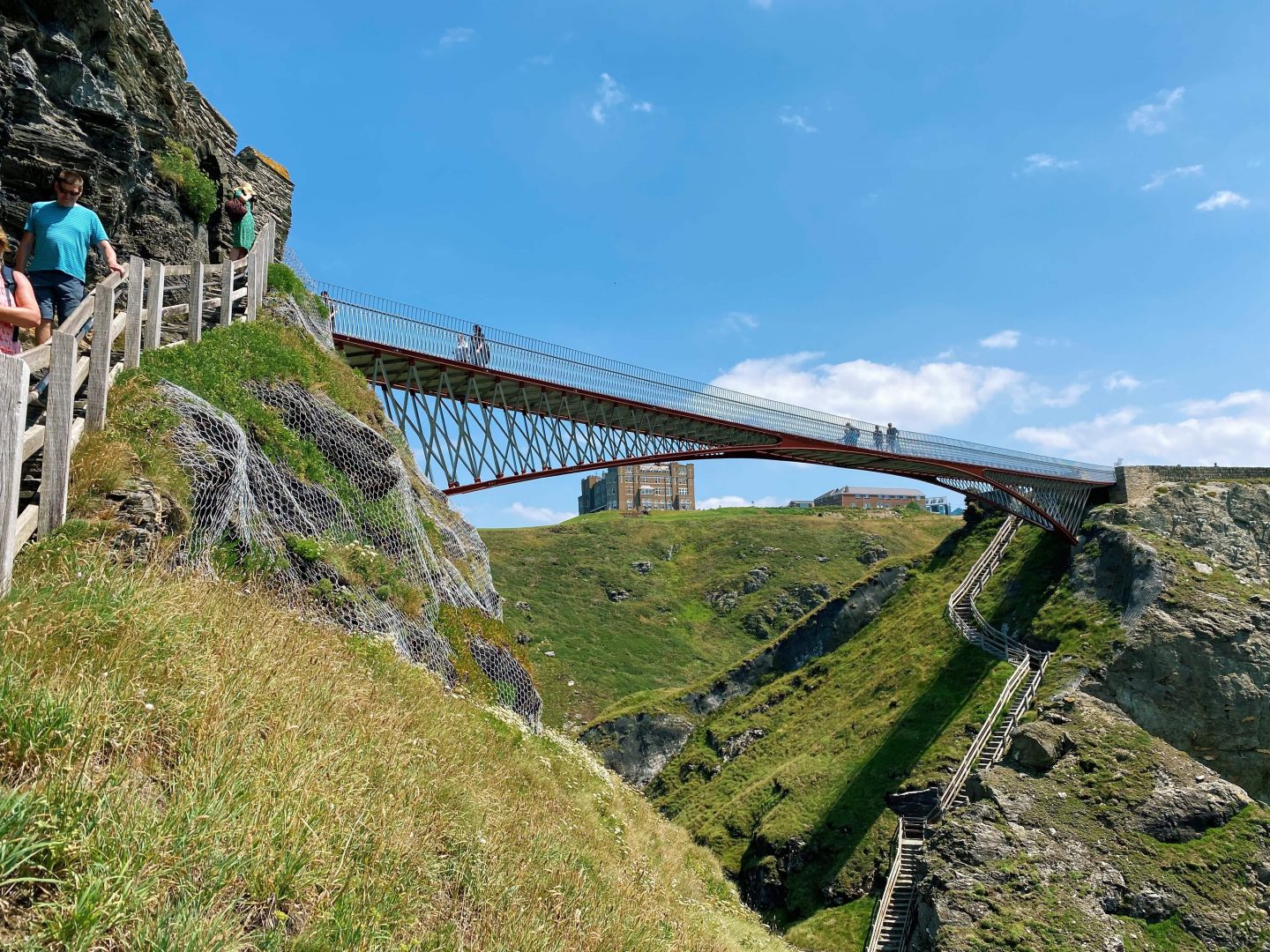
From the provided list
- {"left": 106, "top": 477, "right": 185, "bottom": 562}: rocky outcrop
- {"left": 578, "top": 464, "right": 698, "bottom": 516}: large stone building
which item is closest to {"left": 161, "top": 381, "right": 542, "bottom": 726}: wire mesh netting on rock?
{"left": 106, "top": 477, "right": 185, "bottom": 562}: rocky outcrop

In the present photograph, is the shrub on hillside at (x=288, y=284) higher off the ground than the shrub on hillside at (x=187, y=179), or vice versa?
the shrub on hillside at (x=187, y=179)

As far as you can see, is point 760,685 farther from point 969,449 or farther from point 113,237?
point 113,237

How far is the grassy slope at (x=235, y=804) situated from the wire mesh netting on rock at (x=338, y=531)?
6.04 ft

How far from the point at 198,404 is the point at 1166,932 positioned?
122ft

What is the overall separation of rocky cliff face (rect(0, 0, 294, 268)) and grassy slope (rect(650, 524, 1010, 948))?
37208 millimetres

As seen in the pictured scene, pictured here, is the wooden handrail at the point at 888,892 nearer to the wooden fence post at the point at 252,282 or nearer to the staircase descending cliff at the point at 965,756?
the staircase descending cliff at the point at 965,756

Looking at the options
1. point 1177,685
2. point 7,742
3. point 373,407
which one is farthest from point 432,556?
Result: point 1177,685

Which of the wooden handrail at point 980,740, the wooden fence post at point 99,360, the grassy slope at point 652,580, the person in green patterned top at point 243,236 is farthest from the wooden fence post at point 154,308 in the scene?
the grassy slope at point 652,580

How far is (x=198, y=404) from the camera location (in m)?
9.22

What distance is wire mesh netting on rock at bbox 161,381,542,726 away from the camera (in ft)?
29.0

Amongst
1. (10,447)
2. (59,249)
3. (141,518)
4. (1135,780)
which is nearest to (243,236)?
(59,249)

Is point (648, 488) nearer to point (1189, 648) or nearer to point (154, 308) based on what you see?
point (1189, 648)

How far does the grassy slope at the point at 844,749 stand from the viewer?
40969 mm

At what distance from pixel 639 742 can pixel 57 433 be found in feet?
189
